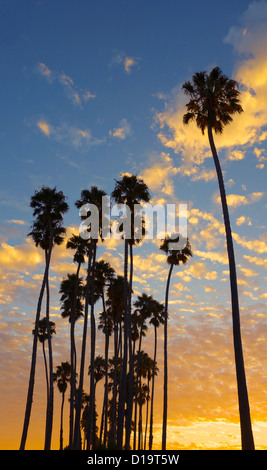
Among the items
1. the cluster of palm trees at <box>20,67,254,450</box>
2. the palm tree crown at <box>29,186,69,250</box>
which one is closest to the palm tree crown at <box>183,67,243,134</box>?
the cluster of palm trees at <box>20,67,254,450</box>

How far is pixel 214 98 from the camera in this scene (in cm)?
2347

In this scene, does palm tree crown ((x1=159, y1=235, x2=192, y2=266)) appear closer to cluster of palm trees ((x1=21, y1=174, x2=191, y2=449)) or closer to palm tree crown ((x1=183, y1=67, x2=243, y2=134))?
cluster of palm trees ((x1=21, y1=174, x2=191, y2=449))

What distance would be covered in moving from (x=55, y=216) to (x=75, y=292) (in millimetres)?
11453

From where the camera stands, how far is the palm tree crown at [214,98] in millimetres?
23391

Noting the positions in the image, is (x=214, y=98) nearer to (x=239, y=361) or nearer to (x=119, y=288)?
(x=239, y=361)

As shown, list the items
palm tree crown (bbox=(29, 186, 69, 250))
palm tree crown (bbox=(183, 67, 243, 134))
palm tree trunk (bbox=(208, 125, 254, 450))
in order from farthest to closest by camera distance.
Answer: palm tree crown (bbox=(29, 186, 69, 250))
palm tree crown (bbox=(183, 67, 243, 134))
palm tree trunk (bbox=(208, 125, 254, 450))

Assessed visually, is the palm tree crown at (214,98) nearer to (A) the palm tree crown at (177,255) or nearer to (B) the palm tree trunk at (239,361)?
(B) the palm tree trunk at (239,361)

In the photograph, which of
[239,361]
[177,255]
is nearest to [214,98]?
[239,361]

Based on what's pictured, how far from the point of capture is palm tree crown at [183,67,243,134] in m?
23.4

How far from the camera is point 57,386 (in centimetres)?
7238

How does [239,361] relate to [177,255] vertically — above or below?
below

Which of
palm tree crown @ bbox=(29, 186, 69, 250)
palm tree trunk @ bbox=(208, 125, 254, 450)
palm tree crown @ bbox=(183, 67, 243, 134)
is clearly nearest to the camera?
palm tree trunk @ bbox=(208, 125, 254, 450)

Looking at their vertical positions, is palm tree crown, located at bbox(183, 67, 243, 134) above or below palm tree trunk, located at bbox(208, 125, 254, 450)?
above
